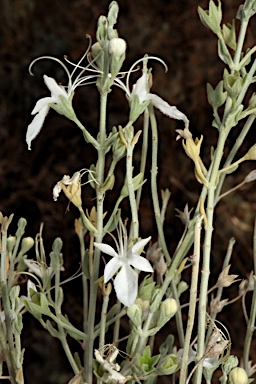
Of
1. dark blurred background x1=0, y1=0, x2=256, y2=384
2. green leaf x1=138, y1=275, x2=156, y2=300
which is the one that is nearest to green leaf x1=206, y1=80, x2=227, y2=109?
green leaf x1=138, y1=275, x2=156, y2=300

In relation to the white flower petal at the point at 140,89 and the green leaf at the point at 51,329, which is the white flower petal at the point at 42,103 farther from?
the green leaf at the point at 51,329

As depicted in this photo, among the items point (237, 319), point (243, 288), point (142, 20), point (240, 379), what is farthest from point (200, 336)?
point (142, 20)

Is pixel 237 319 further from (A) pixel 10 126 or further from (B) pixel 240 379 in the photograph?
(B) pixel 240 379

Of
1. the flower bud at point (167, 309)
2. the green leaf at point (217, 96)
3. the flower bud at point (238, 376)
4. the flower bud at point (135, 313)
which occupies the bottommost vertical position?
the flower bud at point (238, 376)

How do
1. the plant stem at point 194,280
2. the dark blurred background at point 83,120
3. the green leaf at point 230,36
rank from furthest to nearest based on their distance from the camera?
the dark blurred background at point 83,120 < the green leaf at point 230,36 < the plant stem at point 194,280

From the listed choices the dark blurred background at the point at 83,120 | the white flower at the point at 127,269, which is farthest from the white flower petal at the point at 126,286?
the dark blurred background at the point at 83,120

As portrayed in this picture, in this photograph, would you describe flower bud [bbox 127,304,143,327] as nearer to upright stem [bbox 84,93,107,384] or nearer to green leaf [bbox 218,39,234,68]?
upright stem [bbox 84,93,107,384]
